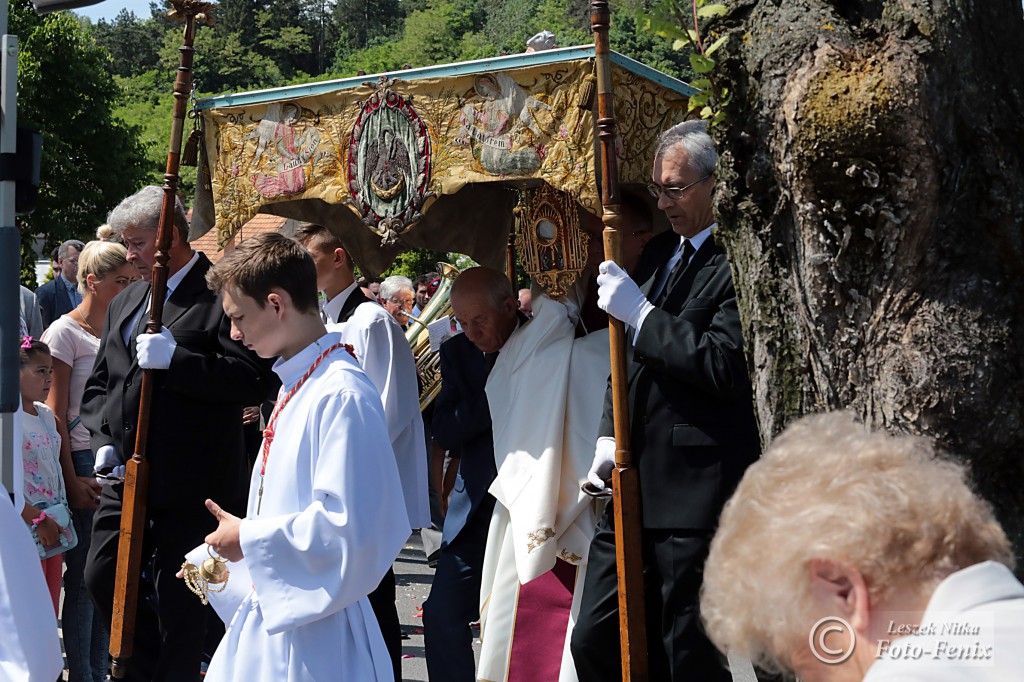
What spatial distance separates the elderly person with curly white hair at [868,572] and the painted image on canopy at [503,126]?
10.0 ft

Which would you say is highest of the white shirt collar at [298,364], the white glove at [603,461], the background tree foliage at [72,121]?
the background tree foliage at [72,121]

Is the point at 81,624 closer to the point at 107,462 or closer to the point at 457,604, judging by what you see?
the point at 107,462

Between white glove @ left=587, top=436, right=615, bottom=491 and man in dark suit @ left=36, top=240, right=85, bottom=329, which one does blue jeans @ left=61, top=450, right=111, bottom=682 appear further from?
man in dark suit @ left=36, top=240, right=85, bottom=329

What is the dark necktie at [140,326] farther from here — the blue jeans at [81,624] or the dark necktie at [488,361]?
the dark necktie at [488,361]

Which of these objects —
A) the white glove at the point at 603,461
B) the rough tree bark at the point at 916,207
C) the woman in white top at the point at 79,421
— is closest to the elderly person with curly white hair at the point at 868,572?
the rough tree bark at the point at 916,207

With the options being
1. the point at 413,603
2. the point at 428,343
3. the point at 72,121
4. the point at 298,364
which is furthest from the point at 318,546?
the point at 72,121

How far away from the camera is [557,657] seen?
4566 mm

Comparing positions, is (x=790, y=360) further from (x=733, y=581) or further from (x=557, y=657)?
(x=557, y=657)

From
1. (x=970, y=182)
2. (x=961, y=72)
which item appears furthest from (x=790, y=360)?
(x=961, y=72)

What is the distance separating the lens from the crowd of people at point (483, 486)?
1456mm

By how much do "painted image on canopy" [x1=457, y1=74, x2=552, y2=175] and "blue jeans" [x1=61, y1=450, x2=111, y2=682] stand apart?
105 inches

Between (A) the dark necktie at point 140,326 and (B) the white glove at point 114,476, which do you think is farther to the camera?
(A) the dark necktie at point 140,326

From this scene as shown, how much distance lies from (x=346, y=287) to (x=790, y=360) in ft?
10.1

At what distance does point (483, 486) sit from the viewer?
4.89 meters
